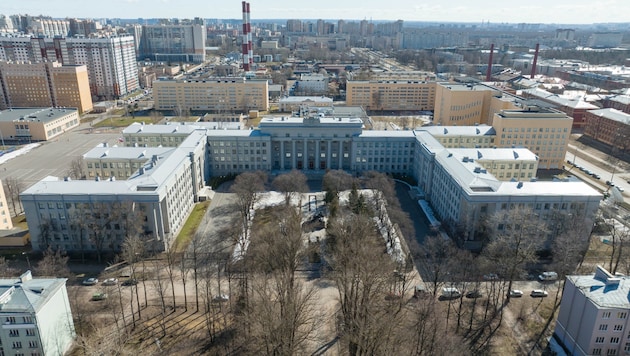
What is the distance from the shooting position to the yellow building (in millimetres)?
124562

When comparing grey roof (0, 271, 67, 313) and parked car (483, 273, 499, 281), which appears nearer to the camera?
grey roof (0, 271, 67, 313)

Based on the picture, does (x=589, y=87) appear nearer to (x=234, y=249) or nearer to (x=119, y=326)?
(x=234, y=249)

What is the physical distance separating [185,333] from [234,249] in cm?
1378

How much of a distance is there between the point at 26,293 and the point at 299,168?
4895 cm

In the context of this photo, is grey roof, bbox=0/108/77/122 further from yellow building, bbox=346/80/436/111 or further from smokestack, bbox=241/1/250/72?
yellow building, bbox=346/80/436/111

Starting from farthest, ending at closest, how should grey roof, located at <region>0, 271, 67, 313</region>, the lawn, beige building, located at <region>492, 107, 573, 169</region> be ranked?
beige building, located at <region>492, 107, 573, 169</region>
the lawn
grey roof, located at <region>0, 271, 67, 313</region>

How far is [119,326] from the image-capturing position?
3647cm

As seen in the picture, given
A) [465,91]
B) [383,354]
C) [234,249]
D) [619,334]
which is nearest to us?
[383,354]

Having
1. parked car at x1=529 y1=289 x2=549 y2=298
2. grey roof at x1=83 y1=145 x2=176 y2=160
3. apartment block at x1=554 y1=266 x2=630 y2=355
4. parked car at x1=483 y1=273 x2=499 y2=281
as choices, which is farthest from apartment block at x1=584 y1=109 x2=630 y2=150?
grey roof at x1=83 y1=145 x2=176 y2=160

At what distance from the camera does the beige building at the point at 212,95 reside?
Answer: 401ft

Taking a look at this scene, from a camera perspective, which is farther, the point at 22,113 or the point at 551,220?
the point at 22,113

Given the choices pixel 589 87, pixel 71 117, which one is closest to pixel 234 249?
pixel 71 117

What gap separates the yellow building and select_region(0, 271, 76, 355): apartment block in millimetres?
101886

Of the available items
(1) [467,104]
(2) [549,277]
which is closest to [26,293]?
(2) [549,277]
